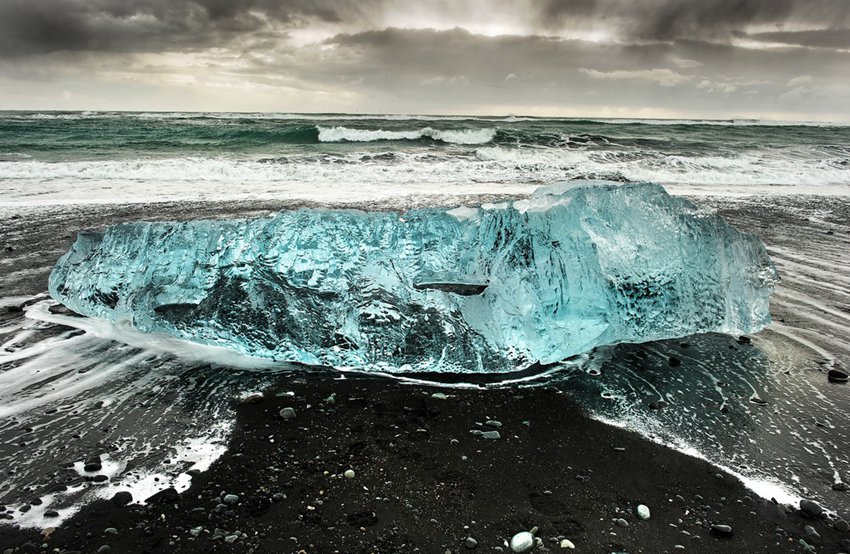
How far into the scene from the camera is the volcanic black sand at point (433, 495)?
81.2 inches

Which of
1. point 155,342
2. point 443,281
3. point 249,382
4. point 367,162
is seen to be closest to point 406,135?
point 367,162

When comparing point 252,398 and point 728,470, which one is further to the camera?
point 252,398

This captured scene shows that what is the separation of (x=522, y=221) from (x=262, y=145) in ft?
58.0

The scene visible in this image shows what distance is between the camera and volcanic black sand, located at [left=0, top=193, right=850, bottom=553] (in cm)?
208

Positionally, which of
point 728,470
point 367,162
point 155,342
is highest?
point 367,162

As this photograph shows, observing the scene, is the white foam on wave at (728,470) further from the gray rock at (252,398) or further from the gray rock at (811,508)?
the gray rock at (252,398)

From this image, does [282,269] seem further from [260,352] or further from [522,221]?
[522,221]

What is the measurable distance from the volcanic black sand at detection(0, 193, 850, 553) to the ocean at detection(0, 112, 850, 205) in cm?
695

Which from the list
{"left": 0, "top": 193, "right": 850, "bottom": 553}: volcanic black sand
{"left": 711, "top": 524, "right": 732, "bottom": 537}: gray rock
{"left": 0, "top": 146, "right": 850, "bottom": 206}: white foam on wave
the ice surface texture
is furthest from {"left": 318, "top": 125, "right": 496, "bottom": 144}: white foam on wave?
{"left": 711, "top": 524, "right": 732, "bottom": 537}: gray rock

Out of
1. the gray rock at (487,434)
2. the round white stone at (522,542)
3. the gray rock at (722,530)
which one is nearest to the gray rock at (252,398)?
the gray rock at (487,434)

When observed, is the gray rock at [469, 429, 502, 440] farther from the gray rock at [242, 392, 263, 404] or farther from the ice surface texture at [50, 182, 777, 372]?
the gray rock at [242, 392, 263, 404]

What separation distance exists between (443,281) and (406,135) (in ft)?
69.0

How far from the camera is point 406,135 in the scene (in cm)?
2362

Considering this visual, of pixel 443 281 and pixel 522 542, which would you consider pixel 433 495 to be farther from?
pixel 443 281
